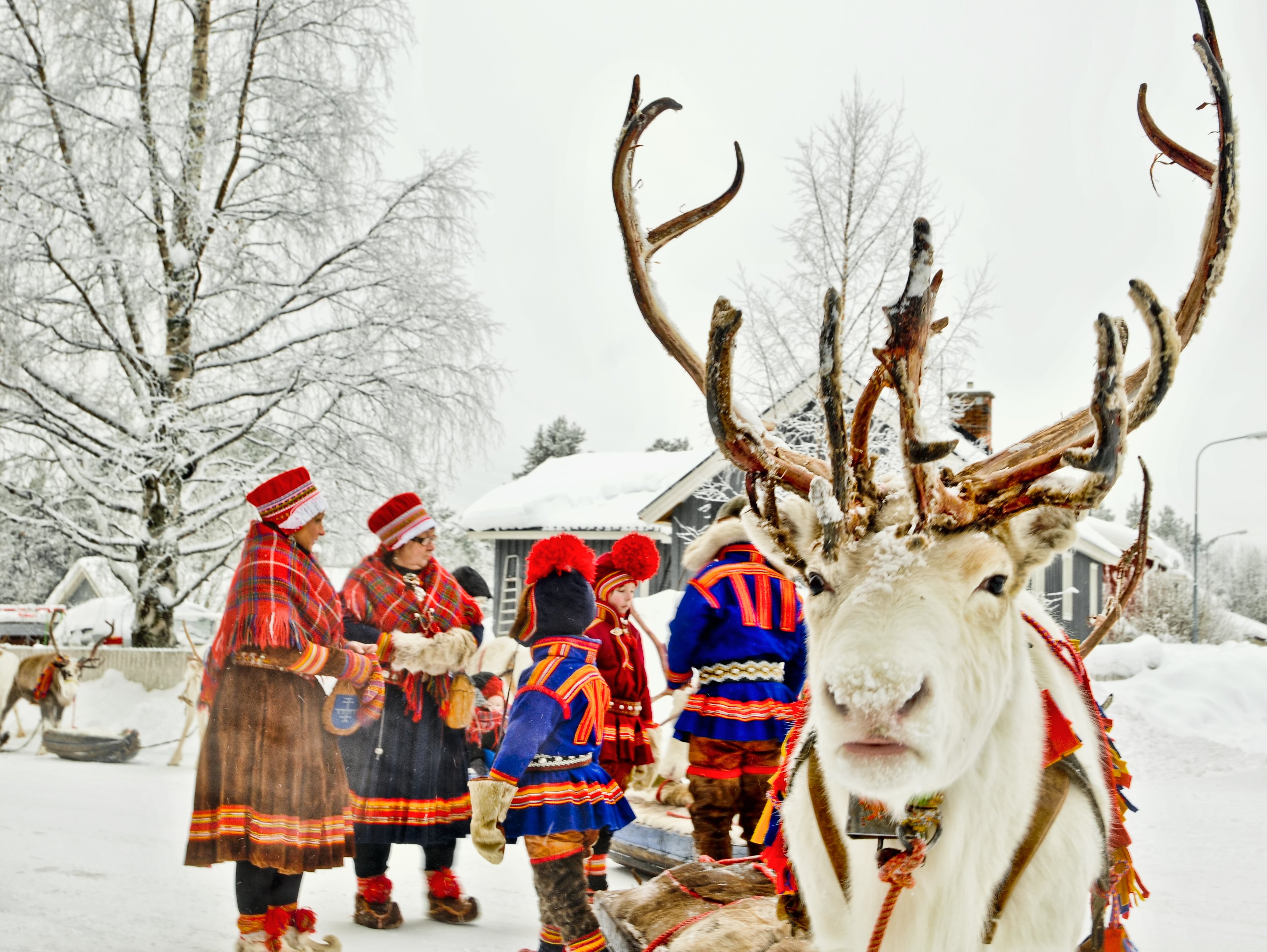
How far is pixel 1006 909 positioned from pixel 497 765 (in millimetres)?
1920

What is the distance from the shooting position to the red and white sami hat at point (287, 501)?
3.69 meters

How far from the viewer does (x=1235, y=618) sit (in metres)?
19.8

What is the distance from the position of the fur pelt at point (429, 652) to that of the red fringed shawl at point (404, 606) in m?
0.08

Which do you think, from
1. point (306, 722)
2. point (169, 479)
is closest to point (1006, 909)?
point (306, 722)

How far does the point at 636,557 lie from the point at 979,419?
1139cm

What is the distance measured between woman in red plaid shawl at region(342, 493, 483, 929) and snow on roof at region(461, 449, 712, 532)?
12213mm

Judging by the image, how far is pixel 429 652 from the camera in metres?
4.53

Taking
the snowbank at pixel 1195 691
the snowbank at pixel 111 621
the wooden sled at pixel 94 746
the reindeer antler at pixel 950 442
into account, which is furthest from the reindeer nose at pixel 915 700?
the snowbank at pixel 111 621

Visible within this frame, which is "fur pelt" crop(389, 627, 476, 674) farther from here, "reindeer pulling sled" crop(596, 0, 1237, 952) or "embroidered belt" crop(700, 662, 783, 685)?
"reindeer pulling sled" crop(596, 0, 1237, 952)

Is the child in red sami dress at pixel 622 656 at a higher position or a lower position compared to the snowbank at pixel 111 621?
higher

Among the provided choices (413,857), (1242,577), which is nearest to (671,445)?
(1242,577)

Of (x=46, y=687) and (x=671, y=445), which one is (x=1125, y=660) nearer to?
(x=46, y=687)

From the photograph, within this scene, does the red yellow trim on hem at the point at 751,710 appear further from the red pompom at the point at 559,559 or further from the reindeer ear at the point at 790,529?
the reindeer ear at the point at 790,529

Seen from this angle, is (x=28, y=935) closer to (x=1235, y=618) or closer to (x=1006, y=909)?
(x=1006, y=909)
